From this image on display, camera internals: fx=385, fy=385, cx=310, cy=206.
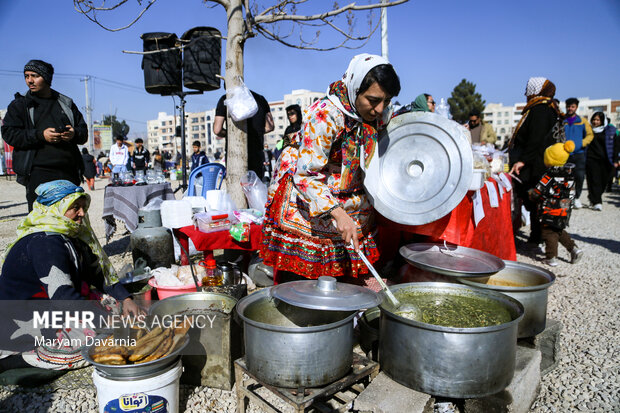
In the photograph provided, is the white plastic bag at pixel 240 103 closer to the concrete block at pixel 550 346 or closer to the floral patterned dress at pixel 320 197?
the floral patterned dress at pixel 320 197

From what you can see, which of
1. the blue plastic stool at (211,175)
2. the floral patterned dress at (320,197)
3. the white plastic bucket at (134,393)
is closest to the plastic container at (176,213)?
the blue plastic stool at (211,175)

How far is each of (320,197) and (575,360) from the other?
2.22 m

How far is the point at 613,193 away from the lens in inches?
501

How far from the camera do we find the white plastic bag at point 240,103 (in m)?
4.62

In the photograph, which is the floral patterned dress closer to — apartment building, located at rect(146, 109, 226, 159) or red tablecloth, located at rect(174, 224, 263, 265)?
red tablecloth, located at rect(174, 224, 263, 265)

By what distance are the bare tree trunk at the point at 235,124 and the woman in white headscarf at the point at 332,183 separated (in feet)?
7.69

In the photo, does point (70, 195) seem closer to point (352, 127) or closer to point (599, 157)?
point (352, 127)

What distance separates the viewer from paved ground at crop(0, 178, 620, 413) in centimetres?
224

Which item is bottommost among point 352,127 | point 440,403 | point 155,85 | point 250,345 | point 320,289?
point 440,403

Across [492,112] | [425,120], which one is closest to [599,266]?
[425,120]

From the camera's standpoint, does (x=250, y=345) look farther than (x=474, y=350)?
Yes

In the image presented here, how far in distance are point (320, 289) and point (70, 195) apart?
183 cm

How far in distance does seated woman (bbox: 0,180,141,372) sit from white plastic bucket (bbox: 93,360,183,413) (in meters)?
0.58

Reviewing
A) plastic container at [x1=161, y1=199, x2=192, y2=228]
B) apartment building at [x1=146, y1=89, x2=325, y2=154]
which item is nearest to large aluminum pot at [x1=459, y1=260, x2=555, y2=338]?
plastic container at [x1=161, y1=199, x2=192, y2=228]
